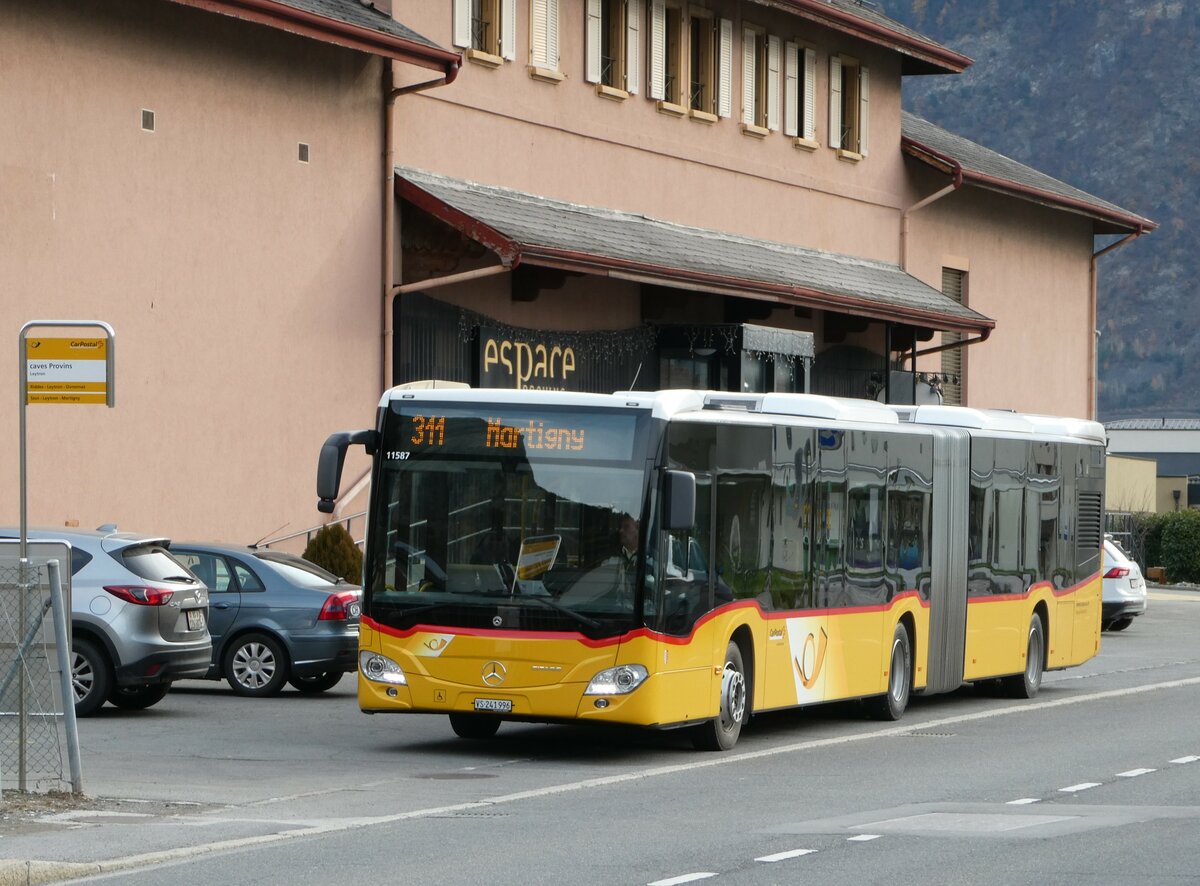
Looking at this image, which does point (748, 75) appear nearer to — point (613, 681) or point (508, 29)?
point (508, 29)

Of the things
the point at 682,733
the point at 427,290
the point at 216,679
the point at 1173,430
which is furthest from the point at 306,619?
the point at 1173,430

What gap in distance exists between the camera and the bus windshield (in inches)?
616

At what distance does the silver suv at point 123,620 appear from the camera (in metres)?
18.3

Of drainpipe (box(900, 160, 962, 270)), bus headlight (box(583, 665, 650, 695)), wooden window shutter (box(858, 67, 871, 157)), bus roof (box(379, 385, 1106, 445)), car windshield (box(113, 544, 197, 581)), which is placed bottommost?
bus headlight (box(583, 665, 650, 695))

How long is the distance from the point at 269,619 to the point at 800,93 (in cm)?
1998

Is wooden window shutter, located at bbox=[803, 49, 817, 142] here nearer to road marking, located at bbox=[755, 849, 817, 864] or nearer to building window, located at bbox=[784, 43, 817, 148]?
building window, located at bbox=[784, 43, 817, 148]

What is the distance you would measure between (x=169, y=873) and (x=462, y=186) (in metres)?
20.0

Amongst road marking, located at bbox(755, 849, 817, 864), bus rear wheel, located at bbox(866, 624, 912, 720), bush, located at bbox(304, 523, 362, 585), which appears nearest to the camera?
road marking, located at bbox(755, 849, 817, 864)

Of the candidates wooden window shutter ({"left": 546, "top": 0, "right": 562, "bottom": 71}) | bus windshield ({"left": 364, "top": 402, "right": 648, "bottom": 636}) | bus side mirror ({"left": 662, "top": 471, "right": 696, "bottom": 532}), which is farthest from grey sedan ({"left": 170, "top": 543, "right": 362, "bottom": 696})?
wooden window shutter ({"left": 546, "top": 0, "right": 562, "bottom": 71})

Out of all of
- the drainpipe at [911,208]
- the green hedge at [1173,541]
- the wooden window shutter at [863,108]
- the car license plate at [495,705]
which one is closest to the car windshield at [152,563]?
the car license plate at [495,705]

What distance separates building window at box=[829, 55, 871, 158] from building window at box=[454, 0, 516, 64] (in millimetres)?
10108

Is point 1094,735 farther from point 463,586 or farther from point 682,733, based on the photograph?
point 463,586

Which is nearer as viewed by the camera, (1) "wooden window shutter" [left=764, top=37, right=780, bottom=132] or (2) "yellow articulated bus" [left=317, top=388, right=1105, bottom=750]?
(2) "yellow articulated bus" [left=317, top=388, right=1105, bottom=750]

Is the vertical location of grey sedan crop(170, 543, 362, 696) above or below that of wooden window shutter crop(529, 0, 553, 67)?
below
